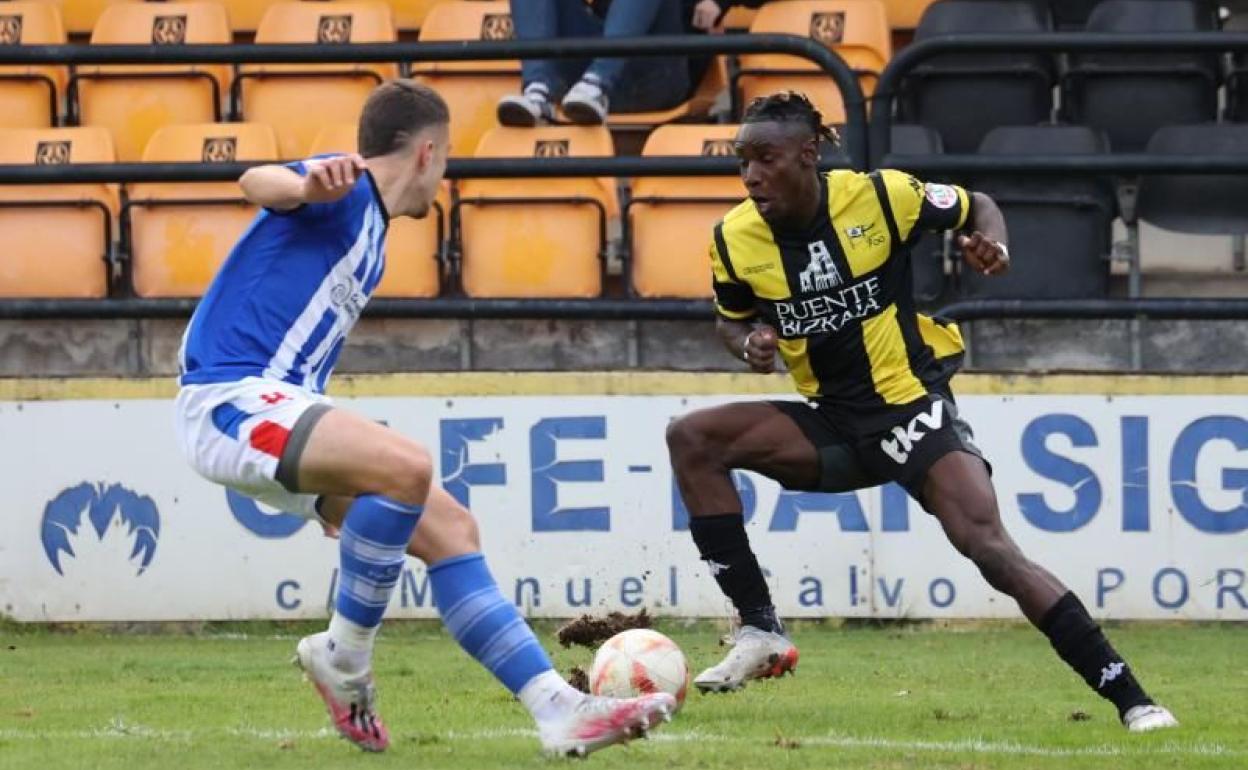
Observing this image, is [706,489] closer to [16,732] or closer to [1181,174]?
[16,732]

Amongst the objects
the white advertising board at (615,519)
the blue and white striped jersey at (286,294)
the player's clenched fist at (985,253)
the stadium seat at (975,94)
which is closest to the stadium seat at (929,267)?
the white advertising board at (615,519)

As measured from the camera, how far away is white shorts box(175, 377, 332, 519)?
614cm

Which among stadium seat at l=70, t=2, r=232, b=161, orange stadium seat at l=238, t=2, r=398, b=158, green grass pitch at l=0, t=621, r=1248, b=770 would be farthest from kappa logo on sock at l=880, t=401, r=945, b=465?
stadium seat at l=70, t=2, r=232, b=161

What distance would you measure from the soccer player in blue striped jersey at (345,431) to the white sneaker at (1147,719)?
162 centimetres

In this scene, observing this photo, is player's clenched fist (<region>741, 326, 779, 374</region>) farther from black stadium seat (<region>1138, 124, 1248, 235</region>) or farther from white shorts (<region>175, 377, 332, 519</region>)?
black stadium seat (<region>1138, 124, 1248, 235</region>)

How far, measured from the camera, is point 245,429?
6184 millimetres

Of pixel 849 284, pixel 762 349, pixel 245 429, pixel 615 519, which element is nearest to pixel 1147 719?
pixel 762 349

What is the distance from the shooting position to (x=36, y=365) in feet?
37.0

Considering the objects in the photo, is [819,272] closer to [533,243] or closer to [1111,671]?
[1111,671]

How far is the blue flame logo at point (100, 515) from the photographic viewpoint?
417 inches

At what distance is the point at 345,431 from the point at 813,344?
2264mm

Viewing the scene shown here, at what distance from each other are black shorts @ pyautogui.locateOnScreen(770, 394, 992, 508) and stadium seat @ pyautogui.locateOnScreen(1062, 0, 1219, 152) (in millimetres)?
4526

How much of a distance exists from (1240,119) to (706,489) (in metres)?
5.28

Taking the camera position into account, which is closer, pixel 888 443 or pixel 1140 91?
pixel 888 443
